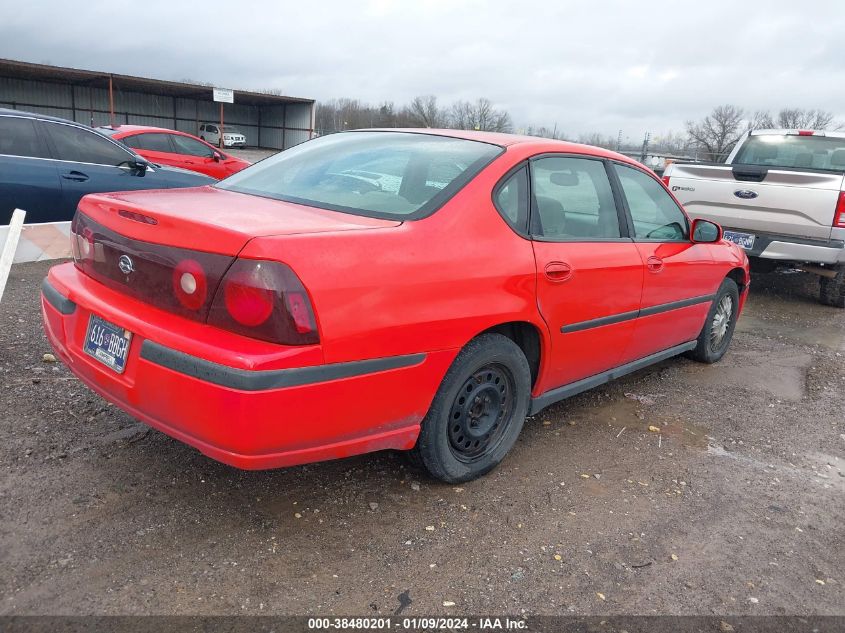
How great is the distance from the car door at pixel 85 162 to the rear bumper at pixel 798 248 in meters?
6.53

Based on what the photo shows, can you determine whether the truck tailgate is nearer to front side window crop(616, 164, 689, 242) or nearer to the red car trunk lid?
front side window crop(616, 164, 689, 242)

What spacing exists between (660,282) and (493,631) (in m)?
2.36

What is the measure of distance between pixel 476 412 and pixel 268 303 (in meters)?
1.19

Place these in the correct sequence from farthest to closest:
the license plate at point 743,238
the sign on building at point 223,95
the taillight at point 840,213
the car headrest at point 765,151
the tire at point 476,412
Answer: the sign on building at point 223,95 → the car headrest at point 765,151 → the license plate at point 743,238 → the taillight at point 840,213 → the tire at point 476,412

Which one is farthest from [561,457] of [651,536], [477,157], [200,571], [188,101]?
[188,101]

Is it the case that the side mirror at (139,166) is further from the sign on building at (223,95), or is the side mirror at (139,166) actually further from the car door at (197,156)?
the sign on building at (223,95)

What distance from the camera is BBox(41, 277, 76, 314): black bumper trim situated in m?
2.66

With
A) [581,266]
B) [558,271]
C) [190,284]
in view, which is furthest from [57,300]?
[581,266]

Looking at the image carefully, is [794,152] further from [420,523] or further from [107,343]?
[107,343]

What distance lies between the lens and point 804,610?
232 centimetres

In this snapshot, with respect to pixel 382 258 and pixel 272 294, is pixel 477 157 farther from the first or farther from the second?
pixel 272 294

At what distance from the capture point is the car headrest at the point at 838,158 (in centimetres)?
791

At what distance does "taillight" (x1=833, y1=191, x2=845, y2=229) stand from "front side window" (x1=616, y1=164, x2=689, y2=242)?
127 inches

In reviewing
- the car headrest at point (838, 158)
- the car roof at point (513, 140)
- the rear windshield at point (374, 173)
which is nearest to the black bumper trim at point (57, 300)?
the rear windshield at point (374, 173)
